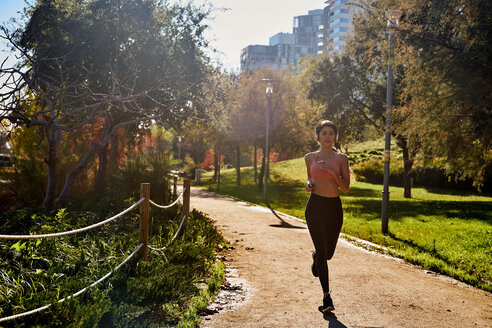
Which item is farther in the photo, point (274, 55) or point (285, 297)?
point (274, 55)

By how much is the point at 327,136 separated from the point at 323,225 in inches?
40.4

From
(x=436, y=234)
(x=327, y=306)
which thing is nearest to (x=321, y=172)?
(x=327, y=306)

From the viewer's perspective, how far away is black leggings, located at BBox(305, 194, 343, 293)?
514cm

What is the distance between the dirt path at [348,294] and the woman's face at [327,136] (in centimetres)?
189

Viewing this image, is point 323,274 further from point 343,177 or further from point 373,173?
point 373,173

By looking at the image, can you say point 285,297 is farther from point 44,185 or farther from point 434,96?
point 44,185

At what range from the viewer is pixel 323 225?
204 inches

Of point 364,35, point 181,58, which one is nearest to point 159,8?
point 181,58

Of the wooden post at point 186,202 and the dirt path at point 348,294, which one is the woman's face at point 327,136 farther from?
the wooden post at point 186,202

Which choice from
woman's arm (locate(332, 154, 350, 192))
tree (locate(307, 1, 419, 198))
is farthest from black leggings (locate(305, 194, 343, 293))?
tree (locate(307, 1, 419, 198))

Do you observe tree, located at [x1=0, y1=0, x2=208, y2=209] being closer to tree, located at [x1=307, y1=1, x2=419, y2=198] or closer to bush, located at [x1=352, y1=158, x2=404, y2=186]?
tree, located at [x1=307, y1=1, x2=419, y2=198]

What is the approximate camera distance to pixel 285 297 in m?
5.59

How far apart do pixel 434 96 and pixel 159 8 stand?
10.2 m

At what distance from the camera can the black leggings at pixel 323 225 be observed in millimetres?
5141
